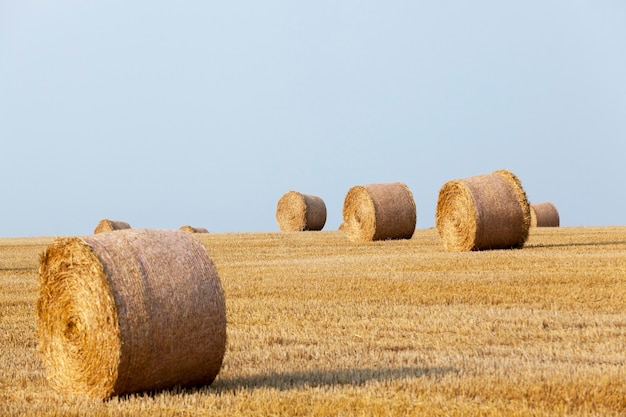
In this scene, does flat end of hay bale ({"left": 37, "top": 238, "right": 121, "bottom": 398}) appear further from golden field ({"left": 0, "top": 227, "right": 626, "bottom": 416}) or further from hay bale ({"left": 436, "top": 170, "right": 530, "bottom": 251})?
hay bale ({"left": 436, "top": 170, "right": 530, "bottom": 251})

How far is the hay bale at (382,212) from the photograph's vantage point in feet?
85.3

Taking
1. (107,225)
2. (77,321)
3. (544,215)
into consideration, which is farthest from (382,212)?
(77,321)

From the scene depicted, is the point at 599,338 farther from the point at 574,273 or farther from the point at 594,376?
the point at 574,273

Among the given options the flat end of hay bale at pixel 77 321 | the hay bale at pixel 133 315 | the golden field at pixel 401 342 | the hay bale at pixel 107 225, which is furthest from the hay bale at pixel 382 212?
the hay bale at pixel 133 315

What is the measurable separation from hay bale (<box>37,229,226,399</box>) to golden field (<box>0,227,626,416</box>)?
194 millimetres

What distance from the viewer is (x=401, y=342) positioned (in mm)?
9625

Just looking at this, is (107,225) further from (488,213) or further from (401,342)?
(401,342)

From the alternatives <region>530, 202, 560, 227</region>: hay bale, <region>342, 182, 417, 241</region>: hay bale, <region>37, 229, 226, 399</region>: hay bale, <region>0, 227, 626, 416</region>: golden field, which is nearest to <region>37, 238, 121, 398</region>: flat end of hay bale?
<region>37, 229, 226, 399</region>: hay bale

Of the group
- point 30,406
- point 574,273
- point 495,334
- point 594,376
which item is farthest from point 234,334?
point 574,273

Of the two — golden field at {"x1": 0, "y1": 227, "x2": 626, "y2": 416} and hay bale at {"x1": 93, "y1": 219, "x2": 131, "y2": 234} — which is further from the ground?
hay bale at {"x1": 93, "y1": 219, "x2": 131, "y2": 234}

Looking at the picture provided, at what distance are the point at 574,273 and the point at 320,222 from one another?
69.9ft

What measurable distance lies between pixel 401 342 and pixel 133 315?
136 inches

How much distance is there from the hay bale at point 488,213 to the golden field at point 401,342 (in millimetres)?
1836

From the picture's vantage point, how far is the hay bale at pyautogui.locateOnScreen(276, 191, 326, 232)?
35.6 metres
